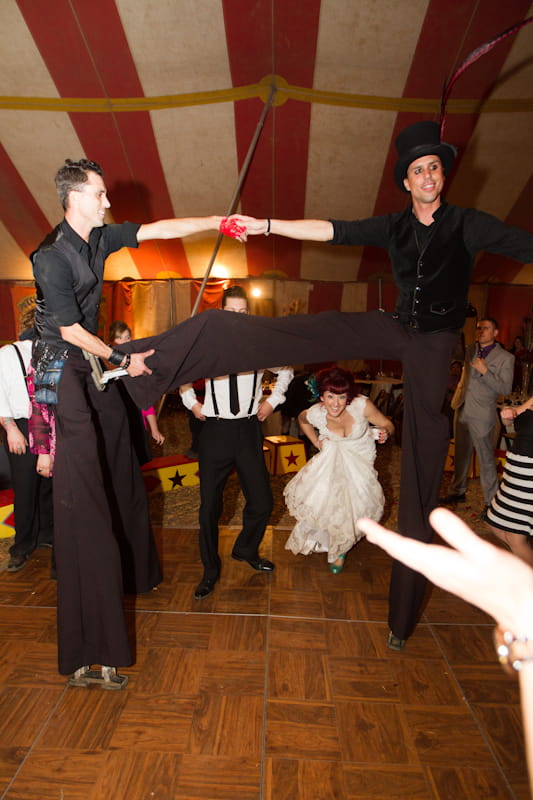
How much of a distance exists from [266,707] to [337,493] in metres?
1.43

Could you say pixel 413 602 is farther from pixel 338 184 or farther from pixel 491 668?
Result: pixel 338 184

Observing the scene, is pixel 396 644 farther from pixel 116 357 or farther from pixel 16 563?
pixel 16 563

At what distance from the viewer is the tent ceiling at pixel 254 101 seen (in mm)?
4785

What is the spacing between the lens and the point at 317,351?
6.84ft

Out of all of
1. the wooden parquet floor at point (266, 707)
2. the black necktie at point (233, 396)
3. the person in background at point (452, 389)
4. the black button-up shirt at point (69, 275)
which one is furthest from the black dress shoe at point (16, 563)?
the person in background at point (452, 389)

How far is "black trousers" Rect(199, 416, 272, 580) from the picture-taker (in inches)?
113

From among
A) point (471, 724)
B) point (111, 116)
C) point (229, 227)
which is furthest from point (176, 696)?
point (111, 116)

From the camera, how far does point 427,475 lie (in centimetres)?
226

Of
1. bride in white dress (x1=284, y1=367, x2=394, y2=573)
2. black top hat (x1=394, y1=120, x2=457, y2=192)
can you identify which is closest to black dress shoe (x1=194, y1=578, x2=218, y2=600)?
bride in white dress (x1=284, y1=367, x2=394, y2=573)

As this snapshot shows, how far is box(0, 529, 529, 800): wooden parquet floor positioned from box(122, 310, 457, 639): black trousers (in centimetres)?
79

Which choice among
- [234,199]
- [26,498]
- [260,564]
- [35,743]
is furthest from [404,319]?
[26,498]

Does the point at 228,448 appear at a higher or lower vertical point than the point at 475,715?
higher

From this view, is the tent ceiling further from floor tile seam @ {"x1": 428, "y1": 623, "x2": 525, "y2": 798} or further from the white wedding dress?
floor tile seam @ {"x1": 428, "y1": 623, "x2": 525, "y2": 798}

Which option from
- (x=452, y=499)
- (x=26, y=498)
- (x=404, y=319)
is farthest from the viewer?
(x=452, y=499)
